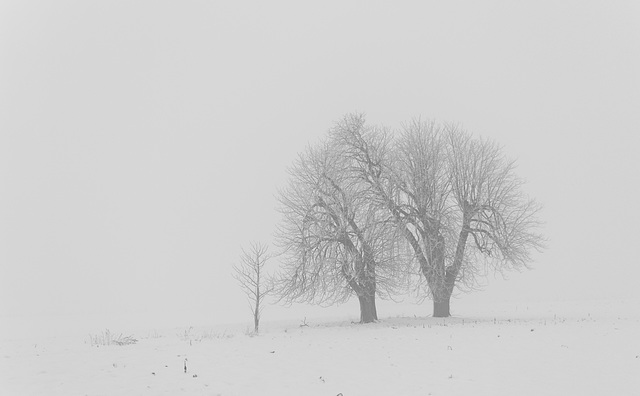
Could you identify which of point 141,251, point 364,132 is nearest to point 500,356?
point 364,132

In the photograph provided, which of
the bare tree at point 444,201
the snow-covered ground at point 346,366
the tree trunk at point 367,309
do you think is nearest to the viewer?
the snow-covered ground at point 346,366

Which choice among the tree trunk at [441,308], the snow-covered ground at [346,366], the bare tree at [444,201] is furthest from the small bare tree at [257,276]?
the tree trunk at [441,308]

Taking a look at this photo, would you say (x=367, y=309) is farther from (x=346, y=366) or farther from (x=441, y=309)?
(x=346, y=366)

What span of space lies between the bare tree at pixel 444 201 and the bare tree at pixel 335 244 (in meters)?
1.25

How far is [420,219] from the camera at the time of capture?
28984 millimetres

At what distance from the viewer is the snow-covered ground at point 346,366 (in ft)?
39.3

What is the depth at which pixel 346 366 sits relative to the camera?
1454 centimetres

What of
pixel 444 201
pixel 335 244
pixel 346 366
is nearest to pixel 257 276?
pixel 335 244

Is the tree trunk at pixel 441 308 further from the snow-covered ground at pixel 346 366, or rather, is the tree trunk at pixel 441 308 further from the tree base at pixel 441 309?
the snow-covered ground at pixel 346 366

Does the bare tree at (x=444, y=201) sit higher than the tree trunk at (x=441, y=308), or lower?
higher

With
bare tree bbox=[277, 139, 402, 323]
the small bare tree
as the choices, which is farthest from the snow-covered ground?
bare tree bbox=[277, 139, 402, 323]

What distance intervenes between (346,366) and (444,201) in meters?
16.3

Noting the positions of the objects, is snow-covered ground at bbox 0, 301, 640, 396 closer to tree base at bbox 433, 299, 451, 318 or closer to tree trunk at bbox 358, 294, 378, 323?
tree trunk at bbox 358, 294, 378, 323

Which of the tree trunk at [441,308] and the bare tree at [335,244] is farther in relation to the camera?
the tree trunk at [441,308]
